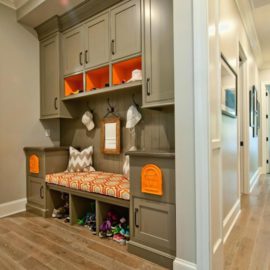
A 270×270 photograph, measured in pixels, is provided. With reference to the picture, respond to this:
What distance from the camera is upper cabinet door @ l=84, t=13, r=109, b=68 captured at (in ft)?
8.43

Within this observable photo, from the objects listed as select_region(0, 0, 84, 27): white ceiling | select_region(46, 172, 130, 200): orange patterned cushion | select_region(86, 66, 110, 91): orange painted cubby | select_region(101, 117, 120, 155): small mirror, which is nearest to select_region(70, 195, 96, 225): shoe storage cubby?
select_region(46, 172, 130, 200): orange patterned cushion

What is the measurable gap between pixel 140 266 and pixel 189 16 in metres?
1.95

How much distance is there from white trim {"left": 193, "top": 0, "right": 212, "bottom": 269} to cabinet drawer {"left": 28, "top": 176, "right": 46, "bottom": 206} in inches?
85.6

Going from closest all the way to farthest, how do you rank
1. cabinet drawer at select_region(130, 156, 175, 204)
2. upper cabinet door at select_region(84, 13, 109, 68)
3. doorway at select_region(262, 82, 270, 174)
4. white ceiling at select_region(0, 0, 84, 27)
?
cabinet drawer at select_region(130, 156, 175, 204)
upper cabinet door at select_region(84, 13, 109, 68)
white ceiling at select_region(0, 0, 84, 27)
doorway at select_region(262, 82, 270, 174)

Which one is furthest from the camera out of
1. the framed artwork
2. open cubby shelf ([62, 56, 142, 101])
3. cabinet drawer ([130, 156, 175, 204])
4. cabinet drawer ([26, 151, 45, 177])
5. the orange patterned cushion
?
the framed artwork

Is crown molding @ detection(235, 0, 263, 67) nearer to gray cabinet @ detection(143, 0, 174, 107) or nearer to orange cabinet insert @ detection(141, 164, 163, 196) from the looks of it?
gray cabinet @ detection(143, 0, 174, 107)

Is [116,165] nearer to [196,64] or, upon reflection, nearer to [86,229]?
[86,229]

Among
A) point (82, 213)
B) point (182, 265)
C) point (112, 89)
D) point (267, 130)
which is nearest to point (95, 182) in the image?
point (82, 213)

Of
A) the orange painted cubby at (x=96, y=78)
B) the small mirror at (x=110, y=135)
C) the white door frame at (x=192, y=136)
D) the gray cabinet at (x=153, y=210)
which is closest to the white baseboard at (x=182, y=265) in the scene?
the white door frame at (x=192, y=136)

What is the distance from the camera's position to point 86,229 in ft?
8.13

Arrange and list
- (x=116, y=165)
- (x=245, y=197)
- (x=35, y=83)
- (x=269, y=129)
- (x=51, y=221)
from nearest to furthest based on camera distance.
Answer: (x=51, y=221) → (x=116, y=165) → (x=35, y=83) → (x=245, y=197) → (x=269, y=129)

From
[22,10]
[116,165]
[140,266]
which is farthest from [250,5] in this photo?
[140,266]

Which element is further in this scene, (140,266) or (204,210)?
(140,266)

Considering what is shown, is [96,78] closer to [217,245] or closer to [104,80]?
[104,80]
